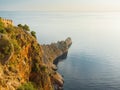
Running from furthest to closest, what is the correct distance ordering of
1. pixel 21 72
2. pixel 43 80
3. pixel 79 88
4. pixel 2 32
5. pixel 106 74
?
pixel 106 74 → pixel 79 88 → pixel 43 80 → pixel 21 72 → pixel 2 32

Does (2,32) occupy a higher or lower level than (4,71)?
higher

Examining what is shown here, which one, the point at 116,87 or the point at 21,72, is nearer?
the point at 21,72

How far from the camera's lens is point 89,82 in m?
116

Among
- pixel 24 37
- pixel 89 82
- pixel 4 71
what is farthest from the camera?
pixel 89 82

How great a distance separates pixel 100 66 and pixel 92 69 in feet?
30.3

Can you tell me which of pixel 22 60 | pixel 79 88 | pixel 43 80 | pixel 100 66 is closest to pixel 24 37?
pixel 22 60

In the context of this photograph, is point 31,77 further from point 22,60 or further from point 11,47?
point 11,47

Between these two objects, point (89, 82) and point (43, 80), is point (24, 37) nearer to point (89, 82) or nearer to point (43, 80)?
point (43, 80)

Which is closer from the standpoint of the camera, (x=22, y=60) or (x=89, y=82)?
(x=22, y=60)

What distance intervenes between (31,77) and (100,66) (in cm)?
8504

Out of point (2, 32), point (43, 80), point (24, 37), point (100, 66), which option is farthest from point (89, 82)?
point (2, 32)

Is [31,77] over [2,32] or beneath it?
beneath

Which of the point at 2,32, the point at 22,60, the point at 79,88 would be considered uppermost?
the point at 2,32

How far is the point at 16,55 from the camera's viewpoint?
58875 mm
